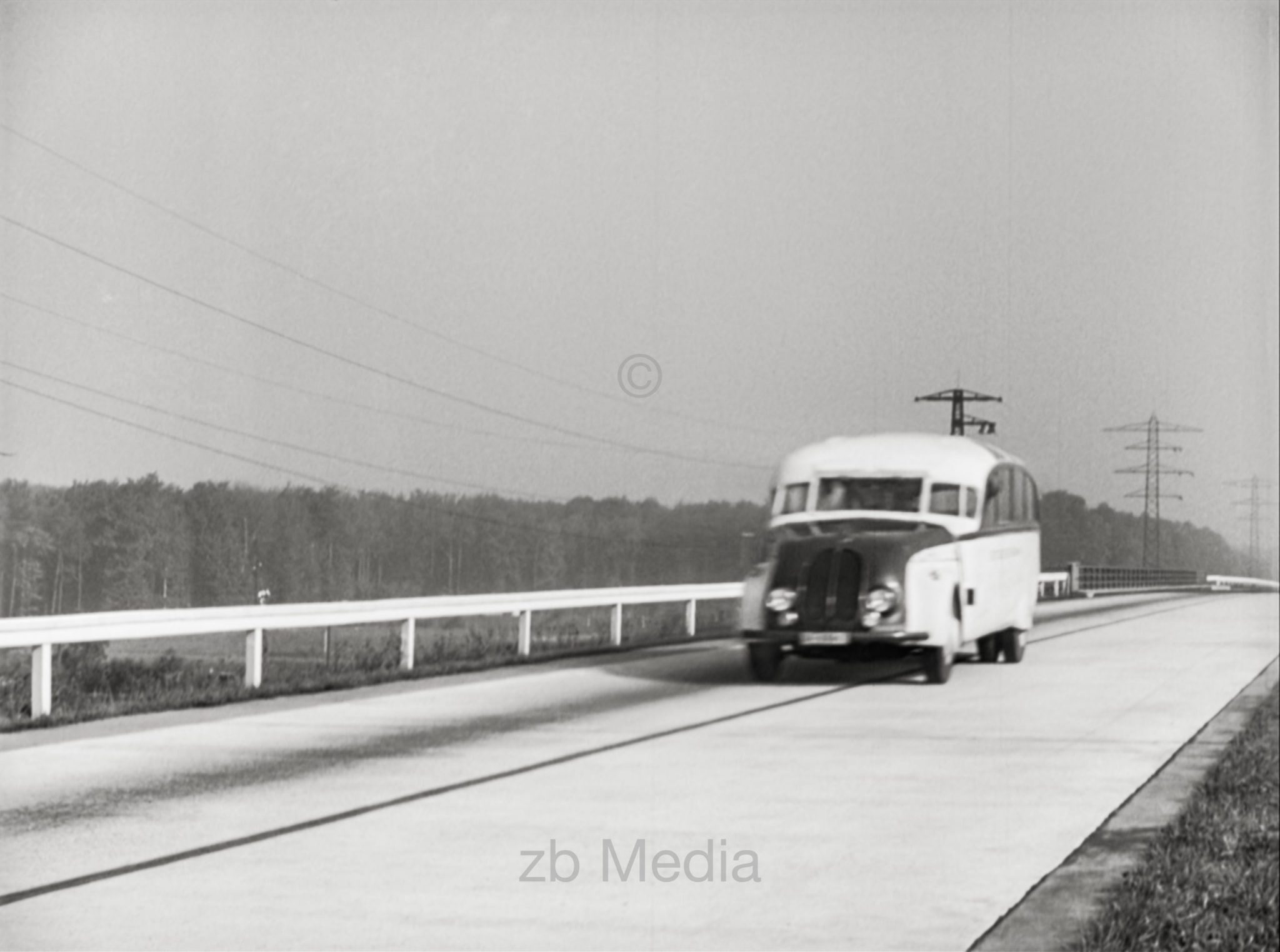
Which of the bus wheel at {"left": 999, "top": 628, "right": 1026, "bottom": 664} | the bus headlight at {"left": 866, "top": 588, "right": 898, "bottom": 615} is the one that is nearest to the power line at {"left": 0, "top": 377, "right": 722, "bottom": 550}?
the bus headlight at {"left": 866, "top": 588, "right": 898, "bottom": 615}

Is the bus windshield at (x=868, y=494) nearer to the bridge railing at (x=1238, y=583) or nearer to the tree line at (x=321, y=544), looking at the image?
the tree line at (x=321, y=544)

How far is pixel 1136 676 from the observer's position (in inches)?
170

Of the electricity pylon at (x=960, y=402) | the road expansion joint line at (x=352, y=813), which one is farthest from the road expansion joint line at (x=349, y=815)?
the electricity pylon at (x=960, y=402)

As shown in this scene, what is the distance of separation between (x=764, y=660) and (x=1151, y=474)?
675 millimetres

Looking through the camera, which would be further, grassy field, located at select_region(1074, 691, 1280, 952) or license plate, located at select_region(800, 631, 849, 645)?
grassy field, located at select_region(1074, 691, 1280, 952)

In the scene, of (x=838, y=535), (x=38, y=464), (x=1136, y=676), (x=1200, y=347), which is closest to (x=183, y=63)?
(x=38, y=464)

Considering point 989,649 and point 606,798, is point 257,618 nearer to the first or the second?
point 989,649

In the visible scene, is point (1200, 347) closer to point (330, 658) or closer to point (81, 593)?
point (330, 658)

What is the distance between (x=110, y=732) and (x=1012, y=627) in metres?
1.62

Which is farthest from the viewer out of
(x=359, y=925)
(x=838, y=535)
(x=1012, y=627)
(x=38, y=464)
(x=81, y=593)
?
(x=359, y=925)

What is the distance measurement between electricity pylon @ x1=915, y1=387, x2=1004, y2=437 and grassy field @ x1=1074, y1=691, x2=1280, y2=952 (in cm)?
292

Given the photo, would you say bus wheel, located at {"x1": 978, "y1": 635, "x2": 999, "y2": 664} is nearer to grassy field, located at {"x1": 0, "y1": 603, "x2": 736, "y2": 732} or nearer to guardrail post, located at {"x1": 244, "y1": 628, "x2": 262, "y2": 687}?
grassy field, located at {"x1": 0, "y1": 603, "x2": 736, "y2": 732}

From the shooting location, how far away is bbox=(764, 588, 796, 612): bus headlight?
2648 millimetres

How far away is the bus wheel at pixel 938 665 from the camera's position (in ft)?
8.68
